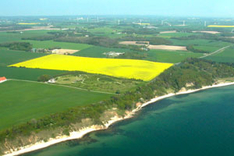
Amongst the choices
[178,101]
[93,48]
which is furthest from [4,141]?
[93,48]

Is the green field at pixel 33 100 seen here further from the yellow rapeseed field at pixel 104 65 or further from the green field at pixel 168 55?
the green field at pixel 168 55

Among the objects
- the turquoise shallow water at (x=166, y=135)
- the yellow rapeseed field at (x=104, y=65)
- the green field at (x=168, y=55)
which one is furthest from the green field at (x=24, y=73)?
the green field at (x=168, y=55)

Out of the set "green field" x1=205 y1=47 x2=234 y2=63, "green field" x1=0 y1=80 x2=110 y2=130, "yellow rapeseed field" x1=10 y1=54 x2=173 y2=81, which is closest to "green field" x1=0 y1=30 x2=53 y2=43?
"yellow rapeseed field" x1=10 y1=54 x2=173 y2=81

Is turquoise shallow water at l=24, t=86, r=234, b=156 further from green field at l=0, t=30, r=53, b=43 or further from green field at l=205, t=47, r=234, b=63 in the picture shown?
green field at l=0, t=30, r=53, b=43

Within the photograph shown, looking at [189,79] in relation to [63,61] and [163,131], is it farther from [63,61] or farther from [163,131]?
[63,61]

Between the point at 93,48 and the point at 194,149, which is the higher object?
the point at 93,48

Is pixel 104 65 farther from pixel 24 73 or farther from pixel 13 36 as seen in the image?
pixel 13 36
